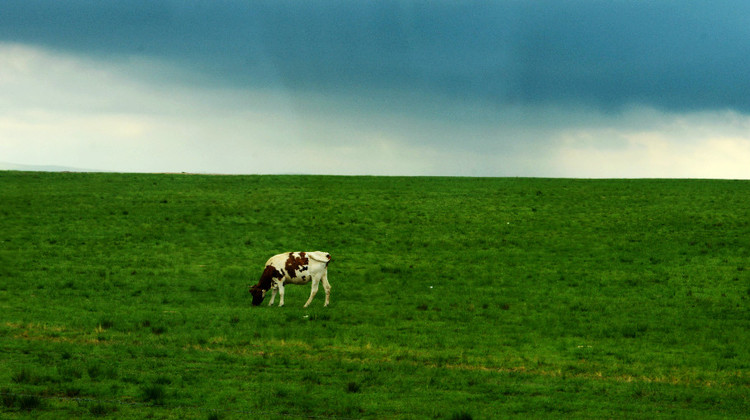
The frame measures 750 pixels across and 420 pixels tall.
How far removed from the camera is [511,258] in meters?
40.3

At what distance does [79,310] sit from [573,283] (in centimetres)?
2104

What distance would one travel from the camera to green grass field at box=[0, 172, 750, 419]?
15.4m

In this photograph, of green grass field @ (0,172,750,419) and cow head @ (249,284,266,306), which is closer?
green grass field @ (0,172,750,419)

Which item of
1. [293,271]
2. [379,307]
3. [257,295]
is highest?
[293,271]

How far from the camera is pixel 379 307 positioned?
28.2 meters

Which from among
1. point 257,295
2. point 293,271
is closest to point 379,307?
point 293,271

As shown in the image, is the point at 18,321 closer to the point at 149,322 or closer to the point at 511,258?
the point at 149,322

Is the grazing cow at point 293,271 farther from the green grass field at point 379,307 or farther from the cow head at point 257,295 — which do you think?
the green grass field at point 379,307

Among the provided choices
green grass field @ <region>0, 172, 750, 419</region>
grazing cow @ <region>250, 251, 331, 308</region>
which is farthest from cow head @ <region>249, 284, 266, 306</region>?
green grass field @ <region>0, 172, 750, 419</region>

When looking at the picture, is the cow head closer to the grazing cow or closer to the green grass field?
the grazing cow

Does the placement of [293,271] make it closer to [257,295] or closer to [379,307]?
[257,295]

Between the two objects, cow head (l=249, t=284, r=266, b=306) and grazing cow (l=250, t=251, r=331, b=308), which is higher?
grazing cow (l=250, t=251, r=331, b=308)

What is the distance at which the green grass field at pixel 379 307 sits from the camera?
15359mm

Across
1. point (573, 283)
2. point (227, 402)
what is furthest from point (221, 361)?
point (573, 283)
